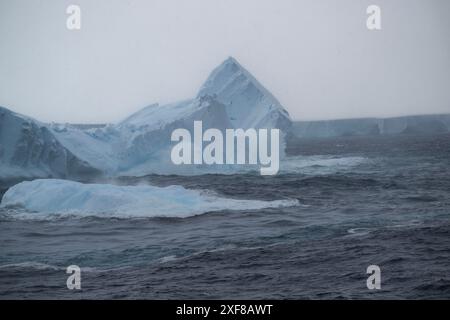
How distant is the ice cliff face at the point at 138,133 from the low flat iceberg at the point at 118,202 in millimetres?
5400

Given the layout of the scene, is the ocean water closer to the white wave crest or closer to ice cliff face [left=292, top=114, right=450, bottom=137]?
the white wave crest

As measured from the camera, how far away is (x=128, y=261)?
7.58 meters

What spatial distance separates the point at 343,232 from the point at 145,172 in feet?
53.0

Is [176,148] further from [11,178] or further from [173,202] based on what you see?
[173,202]

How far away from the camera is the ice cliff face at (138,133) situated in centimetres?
1983

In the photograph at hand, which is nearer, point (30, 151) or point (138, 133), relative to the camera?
point (30, 151)

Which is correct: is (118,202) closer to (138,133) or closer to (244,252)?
(244,252)

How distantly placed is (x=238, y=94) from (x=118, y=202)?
17302 millimetres

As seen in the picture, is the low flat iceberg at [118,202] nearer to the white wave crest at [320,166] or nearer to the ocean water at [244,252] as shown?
the ocean water at [244,252]

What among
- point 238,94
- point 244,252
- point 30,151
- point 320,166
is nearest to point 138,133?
point 30,151

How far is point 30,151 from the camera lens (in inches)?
787

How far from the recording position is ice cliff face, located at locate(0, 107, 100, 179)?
19.4 m

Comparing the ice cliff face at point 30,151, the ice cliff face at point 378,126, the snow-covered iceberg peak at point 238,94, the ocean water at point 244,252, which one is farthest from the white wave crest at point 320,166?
the ice cliff face at point 378,126
